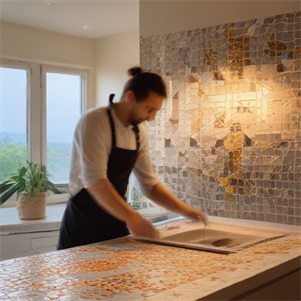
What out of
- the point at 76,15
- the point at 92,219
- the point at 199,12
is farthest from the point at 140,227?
the point at 76,15

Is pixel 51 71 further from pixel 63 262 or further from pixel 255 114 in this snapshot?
pixel 63 262

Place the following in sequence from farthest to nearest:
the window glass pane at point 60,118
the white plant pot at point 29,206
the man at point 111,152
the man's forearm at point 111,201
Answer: the window glass pane at point 60,118 < the white plant pot at point 29,206 < the man at point 111,152 < the man's forearm at point 111,201

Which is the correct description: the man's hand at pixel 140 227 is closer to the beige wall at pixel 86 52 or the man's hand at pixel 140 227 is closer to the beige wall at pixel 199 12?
the beige wall at pixel 199 12

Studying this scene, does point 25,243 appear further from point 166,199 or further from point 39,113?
point 166,199

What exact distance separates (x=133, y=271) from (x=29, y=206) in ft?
7.03

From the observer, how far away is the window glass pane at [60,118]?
4125mm

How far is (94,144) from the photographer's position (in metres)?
1.76

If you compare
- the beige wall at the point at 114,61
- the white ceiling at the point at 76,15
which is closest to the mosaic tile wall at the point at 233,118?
the white ceiling at the point at 76,15

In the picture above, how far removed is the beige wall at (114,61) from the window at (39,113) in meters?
0.18

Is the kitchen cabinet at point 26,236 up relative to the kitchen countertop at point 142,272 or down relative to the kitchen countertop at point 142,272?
down

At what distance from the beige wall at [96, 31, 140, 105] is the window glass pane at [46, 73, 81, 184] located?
233mm

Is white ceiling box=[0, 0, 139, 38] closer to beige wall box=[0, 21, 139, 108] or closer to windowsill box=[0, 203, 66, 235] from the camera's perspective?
beige wall box=[0, 21, 139, 108]

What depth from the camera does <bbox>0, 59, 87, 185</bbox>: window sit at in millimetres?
3881

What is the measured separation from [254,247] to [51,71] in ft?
9.55
